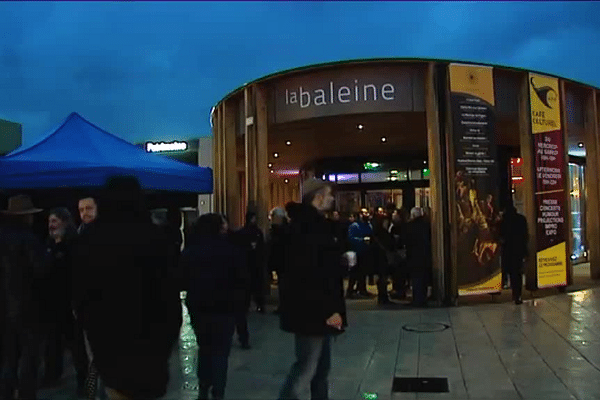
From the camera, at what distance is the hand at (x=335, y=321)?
13.9ft

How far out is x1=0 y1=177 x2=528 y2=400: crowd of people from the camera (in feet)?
10.2

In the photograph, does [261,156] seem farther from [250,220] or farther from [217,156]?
[217,156]

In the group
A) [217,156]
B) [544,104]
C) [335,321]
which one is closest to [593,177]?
[544,104]

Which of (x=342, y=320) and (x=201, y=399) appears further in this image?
(x=201, y=399)

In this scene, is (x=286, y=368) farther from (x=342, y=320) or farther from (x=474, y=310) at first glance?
(x=474, y=310)

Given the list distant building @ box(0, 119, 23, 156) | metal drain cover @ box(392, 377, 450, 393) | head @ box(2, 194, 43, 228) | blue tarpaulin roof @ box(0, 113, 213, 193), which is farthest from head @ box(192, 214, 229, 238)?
distant building @ box(0, 119, 23, 156)

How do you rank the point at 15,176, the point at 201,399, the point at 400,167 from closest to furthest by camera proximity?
1. the point at 201,399
2. the point at 15,176
3. the point at 400,167

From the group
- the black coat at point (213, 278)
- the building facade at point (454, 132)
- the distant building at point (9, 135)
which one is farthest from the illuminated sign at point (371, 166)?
the distant building at point (9, 135)

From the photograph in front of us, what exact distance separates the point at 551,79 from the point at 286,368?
8.24 metres

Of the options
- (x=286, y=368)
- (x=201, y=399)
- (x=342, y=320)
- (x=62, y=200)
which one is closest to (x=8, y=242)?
(x=201, y=399)

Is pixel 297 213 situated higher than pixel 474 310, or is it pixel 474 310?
pixel 297 213

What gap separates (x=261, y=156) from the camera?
11.6 m

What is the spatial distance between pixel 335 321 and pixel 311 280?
0.34 meters

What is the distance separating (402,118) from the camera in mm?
11766
